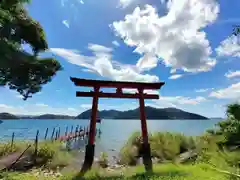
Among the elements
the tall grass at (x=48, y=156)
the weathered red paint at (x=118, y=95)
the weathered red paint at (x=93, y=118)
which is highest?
the weathered red paint at (x=118, y=95)

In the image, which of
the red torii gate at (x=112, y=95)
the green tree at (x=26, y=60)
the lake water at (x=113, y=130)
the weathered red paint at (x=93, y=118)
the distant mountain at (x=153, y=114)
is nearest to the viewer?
the green tree at (x=26, y=60)

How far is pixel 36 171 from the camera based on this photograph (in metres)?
7.65

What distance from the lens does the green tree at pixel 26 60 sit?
282 inches

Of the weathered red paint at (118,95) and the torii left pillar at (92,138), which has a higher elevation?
the weathered red paint at (118,95)

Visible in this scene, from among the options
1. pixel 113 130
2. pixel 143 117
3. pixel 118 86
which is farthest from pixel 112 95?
pixel 113 130

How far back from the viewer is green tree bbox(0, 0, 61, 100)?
282 inches

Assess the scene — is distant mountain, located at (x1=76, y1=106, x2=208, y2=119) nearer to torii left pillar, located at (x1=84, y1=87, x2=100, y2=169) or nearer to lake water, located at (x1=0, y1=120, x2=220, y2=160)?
lake water, located at (x1=0, y1=120, x2=220, y2=160)

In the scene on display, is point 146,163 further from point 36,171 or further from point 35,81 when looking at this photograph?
point 35,81

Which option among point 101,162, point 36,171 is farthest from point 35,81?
point 101,162

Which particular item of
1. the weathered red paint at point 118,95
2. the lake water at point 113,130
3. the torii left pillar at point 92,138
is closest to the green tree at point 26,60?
the weathered red paint at point 118,95

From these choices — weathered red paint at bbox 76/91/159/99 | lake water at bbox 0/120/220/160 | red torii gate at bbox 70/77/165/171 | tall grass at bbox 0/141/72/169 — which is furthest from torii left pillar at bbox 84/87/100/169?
lake water at bbox 0/120/220/160

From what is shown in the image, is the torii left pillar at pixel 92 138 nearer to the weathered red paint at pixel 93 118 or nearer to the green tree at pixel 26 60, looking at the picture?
the weathered red paint at pixel 93 118

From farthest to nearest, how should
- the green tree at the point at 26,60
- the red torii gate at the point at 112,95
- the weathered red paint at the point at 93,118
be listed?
the weathered red paint at the point at 93,118, the red torii gate at the point at 112,95, the green tree at the point at 26,60

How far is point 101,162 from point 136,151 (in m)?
1.73
